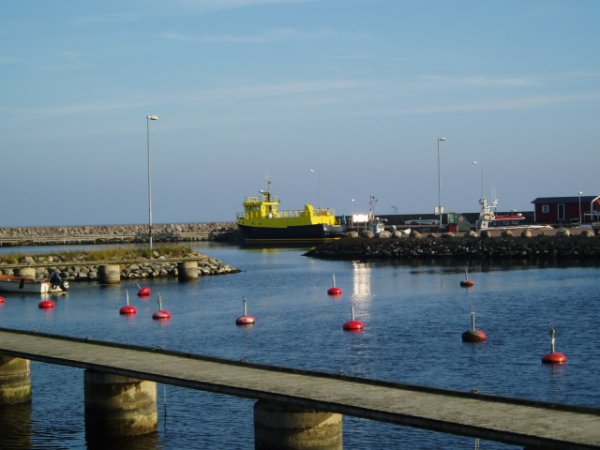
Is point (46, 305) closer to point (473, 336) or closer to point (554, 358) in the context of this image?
point (473, 336)

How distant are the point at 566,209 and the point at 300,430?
103 m

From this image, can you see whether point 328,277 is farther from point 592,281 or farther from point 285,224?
point 285,224

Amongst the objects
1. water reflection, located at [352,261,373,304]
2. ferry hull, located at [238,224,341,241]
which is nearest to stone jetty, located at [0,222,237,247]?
ferry hull, located at [238,224,341,241]

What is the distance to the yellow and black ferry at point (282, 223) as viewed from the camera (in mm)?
122312

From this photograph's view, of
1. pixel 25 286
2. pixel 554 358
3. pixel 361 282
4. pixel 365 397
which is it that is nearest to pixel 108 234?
pixel 361 282

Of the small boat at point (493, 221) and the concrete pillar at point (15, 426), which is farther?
the small boat at point (493, 221)

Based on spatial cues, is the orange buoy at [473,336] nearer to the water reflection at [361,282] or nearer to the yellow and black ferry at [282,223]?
the water reflection at [361,282]

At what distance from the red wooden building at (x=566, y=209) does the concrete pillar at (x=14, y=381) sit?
9263 centimetres

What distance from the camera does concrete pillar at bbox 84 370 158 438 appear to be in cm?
2253

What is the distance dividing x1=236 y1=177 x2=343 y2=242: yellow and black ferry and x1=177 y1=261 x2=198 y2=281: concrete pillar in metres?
51.8

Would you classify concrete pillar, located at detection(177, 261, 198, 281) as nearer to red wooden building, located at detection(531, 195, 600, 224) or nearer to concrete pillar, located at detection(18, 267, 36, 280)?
concrete pillar, located at detection(18, 267, 36, 280)

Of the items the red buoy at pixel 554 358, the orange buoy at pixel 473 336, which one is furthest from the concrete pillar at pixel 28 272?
the red buoy at pixel 554 358

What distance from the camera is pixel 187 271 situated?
69.9 metres

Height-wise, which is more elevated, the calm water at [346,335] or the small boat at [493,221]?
the small boat at [493,221]
